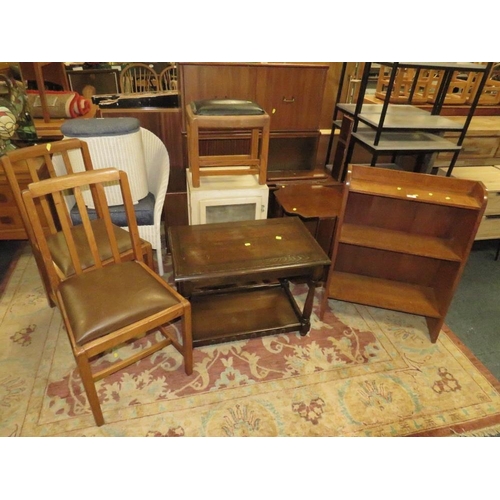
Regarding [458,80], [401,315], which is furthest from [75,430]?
[458,80]

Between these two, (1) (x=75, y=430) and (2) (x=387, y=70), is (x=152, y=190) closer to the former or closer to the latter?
(1) (x=75, y=430)

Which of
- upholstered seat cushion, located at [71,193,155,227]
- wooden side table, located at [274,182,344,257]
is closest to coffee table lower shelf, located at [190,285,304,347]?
wooden side table, located at [274,182,344,257]

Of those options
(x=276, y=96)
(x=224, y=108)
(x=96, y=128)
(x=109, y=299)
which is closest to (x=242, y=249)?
(x=109, y=299)

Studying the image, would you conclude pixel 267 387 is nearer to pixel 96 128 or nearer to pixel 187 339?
pixel 187 339

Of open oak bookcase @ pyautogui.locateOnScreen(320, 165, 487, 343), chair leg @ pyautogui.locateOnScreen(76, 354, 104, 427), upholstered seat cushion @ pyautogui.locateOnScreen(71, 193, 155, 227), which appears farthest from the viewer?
upholstered seat cushion @ pyautogui.locateOnScreen(71, 193, 155, 227)

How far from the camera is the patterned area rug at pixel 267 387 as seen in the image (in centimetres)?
151

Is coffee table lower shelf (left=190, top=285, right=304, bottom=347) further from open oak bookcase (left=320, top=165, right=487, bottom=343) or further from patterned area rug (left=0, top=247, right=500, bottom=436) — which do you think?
open oak bookcase (left=320, top=165, right=487, bottom=343)

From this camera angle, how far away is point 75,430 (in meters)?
1.46

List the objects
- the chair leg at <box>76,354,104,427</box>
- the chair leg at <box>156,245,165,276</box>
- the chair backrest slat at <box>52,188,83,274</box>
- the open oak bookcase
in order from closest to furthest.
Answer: the chair leg at <box>76,354,104,427</box>
the chair backrest slat at <box>52,188,83,274</box>
the open oak bookcase
the chair leg at <box>156,245,165,276</box>

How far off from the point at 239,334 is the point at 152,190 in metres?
1.12

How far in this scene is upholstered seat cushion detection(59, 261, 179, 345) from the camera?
1.33 metres

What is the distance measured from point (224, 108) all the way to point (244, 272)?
928 mm

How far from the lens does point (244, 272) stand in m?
1.57

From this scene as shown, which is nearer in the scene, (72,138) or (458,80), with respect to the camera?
(72,138)
